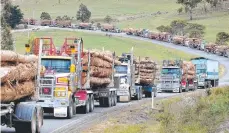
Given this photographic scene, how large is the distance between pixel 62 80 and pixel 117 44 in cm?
7747

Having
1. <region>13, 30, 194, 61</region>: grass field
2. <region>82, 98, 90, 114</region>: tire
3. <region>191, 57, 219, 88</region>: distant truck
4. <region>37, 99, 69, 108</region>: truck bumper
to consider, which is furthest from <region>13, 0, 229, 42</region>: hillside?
<region>37, 99, 69, 108</region>: truck bumper

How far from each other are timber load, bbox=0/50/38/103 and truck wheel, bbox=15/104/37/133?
37 cm

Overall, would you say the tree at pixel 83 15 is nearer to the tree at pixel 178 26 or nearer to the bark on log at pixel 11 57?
the tree at pixel 178 26

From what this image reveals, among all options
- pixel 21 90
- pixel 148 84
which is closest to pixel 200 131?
pixel 21 90

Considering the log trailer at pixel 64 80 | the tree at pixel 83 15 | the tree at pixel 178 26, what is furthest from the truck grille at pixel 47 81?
the tree at pixel 83 15

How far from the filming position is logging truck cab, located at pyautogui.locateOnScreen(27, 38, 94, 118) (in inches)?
1015

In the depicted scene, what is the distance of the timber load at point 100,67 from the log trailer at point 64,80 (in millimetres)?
1004

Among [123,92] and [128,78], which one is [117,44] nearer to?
[128,78]

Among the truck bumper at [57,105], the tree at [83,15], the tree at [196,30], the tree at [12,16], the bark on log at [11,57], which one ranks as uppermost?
the tree at [83,15]

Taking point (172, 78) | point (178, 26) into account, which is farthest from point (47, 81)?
point (178, 26)

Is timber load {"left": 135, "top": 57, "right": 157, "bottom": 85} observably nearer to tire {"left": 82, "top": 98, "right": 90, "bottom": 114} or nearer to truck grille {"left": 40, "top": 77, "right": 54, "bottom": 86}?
tire {"left": 82, "top": 98, "right": 90, "bottom": 114}

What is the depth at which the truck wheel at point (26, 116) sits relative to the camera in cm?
1980

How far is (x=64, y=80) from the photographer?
26141 mm

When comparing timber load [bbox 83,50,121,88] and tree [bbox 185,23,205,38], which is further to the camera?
tree [bbox 185,23,205,38]
